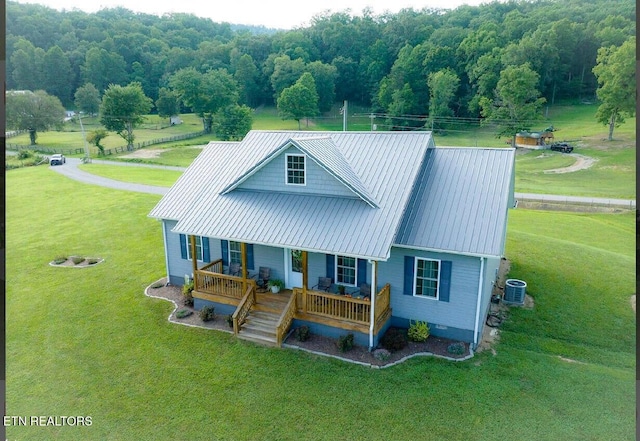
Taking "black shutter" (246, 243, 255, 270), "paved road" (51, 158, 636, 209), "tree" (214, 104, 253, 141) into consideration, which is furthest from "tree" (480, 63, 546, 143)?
"black shutter" (246, 243, 255, 270)

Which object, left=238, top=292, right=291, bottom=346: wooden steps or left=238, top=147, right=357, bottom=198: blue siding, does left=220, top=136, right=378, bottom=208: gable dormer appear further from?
left=238, top=292, right=291, bottom=346: wooden steps

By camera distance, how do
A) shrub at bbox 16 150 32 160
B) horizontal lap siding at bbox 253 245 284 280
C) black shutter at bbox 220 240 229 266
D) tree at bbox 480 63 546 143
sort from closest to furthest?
horizontal lap siding at bbox 253 245 284 280
black shutter at bbox 220 240 229 266
shrub at bbox 16 150 32 160
tree at bbox 480 63 546 143

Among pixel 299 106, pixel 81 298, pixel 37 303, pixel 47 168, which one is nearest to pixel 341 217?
pixel 81 298

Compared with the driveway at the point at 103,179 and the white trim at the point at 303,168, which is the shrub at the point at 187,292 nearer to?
the white trim at the point at 303,168

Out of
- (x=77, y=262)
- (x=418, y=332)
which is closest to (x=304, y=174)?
(x=418, y=332)

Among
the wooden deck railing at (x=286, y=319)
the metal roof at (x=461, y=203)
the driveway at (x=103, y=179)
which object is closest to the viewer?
the metal roof at (x=461, y=203)

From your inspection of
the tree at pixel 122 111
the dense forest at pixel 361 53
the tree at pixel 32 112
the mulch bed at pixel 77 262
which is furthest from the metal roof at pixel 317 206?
the tree at pixel 32 112
